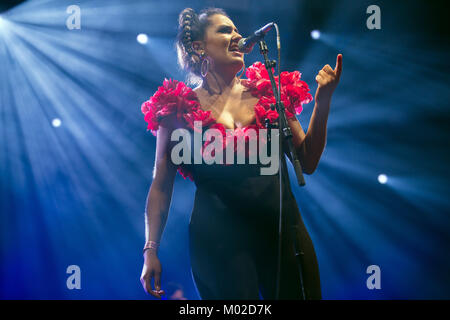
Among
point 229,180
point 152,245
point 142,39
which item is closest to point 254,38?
point 229,180

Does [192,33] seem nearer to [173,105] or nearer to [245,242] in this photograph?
[173,105]

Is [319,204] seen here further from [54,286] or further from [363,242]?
[54,286]

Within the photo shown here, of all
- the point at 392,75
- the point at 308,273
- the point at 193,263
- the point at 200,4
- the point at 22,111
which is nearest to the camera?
the point at 308,273

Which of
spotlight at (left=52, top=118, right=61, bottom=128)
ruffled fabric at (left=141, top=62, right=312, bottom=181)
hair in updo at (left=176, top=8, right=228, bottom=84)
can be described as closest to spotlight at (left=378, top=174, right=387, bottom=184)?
ruffled fabric at (left=141, top=62, right=312, bottom=181)

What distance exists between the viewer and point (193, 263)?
4.28 feet

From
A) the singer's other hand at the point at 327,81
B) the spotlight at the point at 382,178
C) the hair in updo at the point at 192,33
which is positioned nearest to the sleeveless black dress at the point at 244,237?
the singer's other hand at the point at 327,81

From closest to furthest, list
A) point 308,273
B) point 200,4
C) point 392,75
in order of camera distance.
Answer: point 308,273, point 200,4, point 392,75

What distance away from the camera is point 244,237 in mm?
1279

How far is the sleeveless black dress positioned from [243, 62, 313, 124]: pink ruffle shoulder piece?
29 mm

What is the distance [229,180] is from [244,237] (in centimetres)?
22

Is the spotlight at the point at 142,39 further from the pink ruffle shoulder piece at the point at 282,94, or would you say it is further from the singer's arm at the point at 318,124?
the singer's arm at the point at 318,124

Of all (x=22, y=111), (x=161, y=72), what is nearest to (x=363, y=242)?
(x=161, y=72)

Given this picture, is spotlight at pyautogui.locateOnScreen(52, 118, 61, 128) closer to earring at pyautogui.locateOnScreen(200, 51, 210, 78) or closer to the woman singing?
the woman singing
